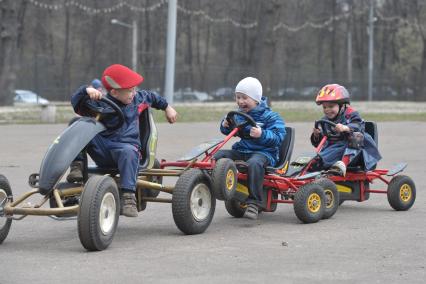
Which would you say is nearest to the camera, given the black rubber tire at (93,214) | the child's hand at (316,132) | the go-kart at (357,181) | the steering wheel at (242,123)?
the black rubber tire at (93,214)

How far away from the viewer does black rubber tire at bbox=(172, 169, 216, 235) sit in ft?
24.4

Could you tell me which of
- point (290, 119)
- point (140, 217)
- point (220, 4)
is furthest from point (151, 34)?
point (140, 217)

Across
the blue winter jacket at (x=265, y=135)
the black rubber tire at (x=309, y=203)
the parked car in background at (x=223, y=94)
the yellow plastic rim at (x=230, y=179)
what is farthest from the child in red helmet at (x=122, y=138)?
the parked car in background at (x=223, y=94)

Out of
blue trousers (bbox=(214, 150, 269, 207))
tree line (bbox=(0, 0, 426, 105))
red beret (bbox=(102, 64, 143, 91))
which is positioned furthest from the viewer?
tree line (bbox=(0, 0, 426, 105))

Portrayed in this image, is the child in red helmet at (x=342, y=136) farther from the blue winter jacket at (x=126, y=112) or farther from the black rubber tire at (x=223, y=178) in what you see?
the blue winter jacket at (x=126, y=112)

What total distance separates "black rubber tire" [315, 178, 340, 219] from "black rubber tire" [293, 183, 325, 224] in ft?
0.55

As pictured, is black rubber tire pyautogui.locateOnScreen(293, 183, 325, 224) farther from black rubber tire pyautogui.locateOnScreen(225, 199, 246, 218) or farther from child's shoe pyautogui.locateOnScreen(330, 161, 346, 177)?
black rubber tire pyautogui.locateOnScreen(225, 199, 246, 218)

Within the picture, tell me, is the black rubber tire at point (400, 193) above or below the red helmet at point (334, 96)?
below

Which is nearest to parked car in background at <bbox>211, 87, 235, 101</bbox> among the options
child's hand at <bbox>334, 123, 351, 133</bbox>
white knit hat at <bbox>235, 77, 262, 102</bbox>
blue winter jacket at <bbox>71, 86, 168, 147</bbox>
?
child's hand at <bbox>334, 123, 351, 133</bbox>

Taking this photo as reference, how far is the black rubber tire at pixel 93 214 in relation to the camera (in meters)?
6.61

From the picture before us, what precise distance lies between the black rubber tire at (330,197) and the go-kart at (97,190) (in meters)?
1.34

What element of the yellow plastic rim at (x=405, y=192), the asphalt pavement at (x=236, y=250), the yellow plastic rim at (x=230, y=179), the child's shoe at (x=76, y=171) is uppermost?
the child's shoe at (x=76, y=171)

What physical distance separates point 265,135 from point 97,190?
2219 mm

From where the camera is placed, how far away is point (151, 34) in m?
72.6
